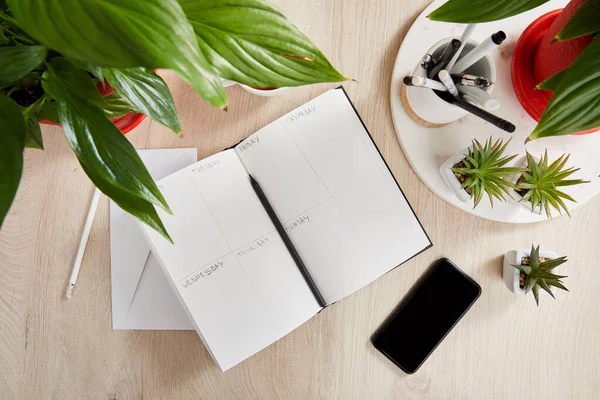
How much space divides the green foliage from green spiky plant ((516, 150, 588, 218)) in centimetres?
36

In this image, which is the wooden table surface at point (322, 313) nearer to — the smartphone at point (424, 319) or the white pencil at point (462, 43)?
the smartphone at point (424, 319)

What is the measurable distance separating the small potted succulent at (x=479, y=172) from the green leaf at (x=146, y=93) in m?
0.38

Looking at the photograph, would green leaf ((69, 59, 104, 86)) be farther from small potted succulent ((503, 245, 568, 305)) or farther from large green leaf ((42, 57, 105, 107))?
small potted succulent ((503, 245, 568, 305))

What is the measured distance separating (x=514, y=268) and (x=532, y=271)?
0.08ft

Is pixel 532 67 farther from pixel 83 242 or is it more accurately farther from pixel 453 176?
pixel 83 242

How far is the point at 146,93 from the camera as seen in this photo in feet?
1.50

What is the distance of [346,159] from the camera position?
26.1 inches

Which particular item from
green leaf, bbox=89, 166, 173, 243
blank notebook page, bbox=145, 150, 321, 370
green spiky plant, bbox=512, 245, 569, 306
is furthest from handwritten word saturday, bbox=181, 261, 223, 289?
green spiky plant, bbox=512, 245, 569, 306

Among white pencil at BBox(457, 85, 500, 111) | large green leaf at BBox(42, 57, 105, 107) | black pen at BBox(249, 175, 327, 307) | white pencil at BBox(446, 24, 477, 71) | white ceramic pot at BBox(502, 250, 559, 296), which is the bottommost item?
black pen at BBox(249, 175, 327, 307)

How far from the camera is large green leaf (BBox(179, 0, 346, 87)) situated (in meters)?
0.37

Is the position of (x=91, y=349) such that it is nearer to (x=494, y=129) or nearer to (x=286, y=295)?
(x=286, y=295)

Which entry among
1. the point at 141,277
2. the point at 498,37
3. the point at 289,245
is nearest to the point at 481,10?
the point at 498,37

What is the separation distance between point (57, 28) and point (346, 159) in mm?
432

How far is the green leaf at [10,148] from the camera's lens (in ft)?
1.18
